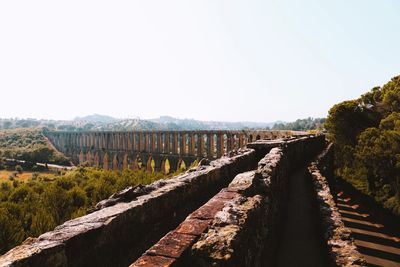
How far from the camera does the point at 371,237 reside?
1889 cm

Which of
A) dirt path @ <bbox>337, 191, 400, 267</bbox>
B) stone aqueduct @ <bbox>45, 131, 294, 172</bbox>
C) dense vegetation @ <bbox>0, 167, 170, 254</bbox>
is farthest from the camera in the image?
stone aqueduct @ <bbox>45, 131, 294, 172</bbox>

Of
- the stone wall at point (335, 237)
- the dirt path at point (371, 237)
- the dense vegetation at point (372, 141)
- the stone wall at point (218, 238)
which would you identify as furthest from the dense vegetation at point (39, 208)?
the dense vegetation at point (372, 141)

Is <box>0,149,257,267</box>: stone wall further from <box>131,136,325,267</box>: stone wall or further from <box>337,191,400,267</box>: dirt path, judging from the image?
<box>337,191,400,267</box>: dirt path

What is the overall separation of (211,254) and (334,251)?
3500mm

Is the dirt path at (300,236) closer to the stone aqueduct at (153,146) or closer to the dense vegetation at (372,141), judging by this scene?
the dense vegetation at (372,141)

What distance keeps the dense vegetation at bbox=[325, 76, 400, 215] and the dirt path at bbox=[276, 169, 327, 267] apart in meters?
13.9

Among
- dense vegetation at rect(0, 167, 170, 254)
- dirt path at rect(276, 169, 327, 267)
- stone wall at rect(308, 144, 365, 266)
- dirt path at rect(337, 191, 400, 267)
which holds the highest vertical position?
stone wall at rect(308, 144, 365, 266)

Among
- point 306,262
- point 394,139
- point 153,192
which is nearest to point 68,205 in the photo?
point 153,192

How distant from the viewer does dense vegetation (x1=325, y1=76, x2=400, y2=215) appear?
21.9 metres

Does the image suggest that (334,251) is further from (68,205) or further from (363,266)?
(68,205)

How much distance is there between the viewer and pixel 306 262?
571 cm

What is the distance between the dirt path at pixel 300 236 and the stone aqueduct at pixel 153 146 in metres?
23.7

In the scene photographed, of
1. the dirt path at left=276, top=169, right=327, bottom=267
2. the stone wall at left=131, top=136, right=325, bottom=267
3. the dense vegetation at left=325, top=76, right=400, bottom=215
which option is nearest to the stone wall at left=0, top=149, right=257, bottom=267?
the stone wall at left=131, top=136, right=325, bottom=267

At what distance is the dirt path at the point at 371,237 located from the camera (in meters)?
15.4
